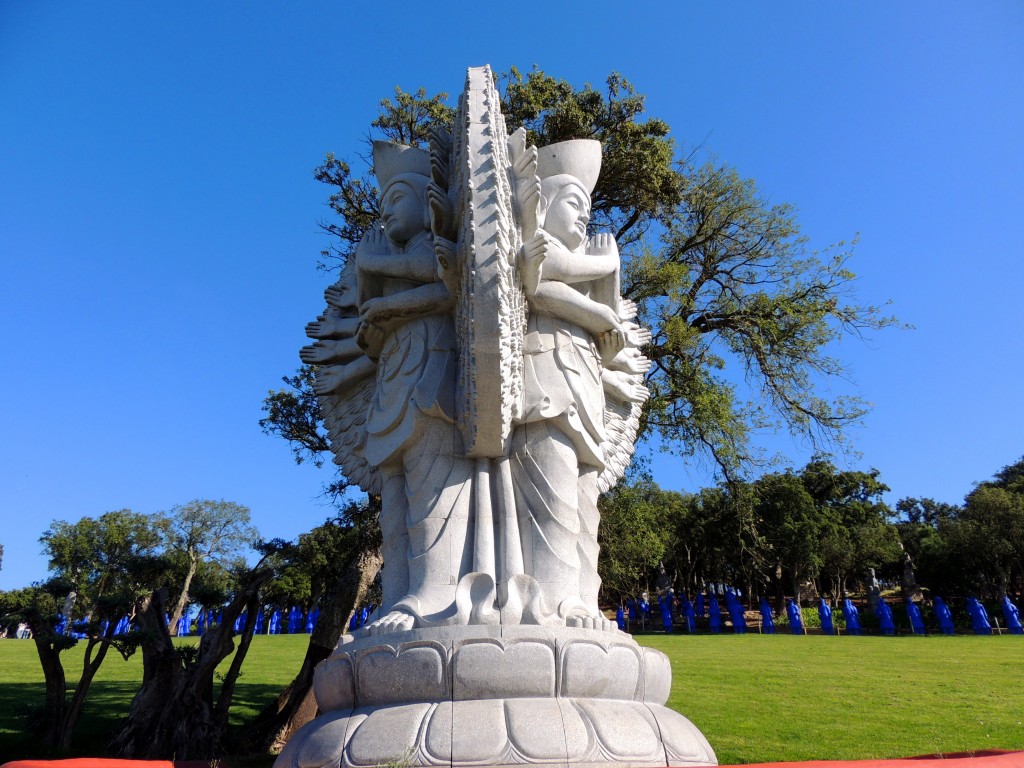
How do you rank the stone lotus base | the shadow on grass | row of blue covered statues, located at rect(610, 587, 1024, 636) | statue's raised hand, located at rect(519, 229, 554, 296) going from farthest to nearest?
row of blue covered statues, located at rect(610, 587, 1024, 636), the shadow on grass, statue's raised hand, located at rect(519, 229, 554, 296), the stone lotus base

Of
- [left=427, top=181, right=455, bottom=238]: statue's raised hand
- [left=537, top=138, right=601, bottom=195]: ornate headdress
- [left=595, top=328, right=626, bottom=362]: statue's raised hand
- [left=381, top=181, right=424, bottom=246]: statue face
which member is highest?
[left=537, top=138, right=601, bottom=195]: ornate headdress

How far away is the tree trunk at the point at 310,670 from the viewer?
27.5 feet

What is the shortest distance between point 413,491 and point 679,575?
108ft

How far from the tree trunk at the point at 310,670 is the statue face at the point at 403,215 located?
5170 mm

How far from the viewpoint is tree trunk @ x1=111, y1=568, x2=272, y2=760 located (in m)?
7.28

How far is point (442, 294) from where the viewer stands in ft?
15.2

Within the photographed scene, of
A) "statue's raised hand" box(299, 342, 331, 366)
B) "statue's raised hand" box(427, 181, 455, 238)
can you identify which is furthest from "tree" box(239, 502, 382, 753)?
"statue's raised hand" box(427, 181, 455, 238)

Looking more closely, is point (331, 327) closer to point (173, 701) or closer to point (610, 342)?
point (610, 342)

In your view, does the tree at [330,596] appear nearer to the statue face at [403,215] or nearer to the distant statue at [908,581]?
the statue face at [403,215]

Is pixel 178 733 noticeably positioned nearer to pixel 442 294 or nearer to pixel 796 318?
pixel 442 294

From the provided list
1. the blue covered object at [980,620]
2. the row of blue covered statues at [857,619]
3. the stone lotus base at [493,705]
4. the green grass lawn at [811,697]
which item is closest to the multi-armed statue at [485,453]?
the stone lotus base at [493,705]

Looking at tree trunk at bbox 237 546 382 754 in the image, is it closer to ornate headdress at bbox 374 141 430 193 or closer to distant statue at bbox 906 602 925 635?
ornate headdress at bbox 374 141 430 193

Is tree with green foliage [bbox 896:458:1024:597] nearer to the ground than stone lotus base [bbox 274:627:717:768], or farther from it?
farther from it

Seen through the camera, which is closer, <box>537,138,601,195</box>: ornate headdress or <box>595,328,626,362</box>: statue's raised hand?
<box>595,328,626,362</box>: statue's raised hand
